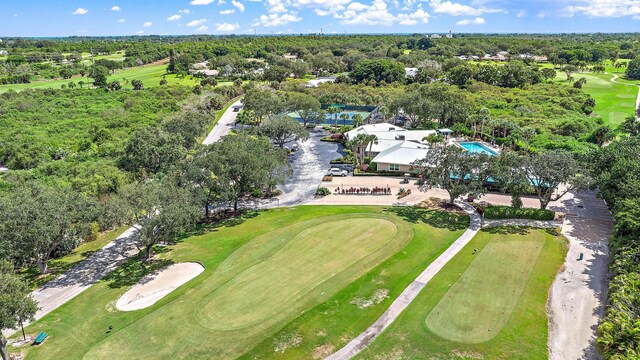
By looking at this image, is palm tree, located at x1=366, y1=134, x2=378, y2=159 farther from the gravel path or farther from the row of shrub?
the gravel path

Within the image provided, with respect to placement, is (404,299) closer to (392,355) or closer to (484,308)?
(484,308)

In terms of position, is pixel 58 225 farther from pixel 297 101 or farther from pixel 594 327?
pixel 297 101

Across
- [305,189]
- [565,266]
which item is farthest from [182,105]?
[565,266]

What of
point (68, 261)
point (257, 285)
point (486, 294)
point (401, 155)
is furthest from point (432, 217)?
point (68, 261)

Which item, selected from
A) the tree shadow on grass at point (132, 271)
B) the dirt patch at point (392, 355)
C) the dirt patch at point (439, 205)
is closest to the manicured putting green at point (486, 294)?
the dirt patch at point (392, 355)

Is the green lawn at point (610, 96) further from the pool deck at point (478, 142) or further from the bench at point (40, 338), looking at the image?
the bench at point (40, 338)

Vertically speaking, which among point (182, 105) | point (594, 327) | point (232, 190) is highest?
point (182, 105)

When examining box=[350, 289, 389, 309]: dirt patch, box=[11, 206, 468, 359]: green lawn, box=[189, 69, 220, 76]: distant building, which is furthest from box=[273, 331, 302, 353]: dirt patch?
box=[189, 69, 220, 76]: distant building

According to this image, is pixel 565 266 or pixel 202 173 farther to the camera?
pixel 202 173
